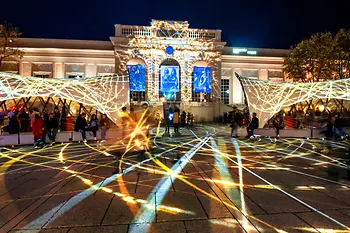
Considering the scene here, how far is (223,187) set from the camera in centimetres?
584

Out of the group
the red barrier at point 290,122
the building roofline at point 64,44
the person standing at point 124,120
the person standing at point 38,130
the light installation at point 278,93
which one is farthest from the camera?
the building roofline at point 64,44

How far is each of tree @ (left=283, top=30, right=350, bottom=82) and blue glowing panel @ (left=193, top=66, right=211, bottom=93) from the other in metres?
10.9

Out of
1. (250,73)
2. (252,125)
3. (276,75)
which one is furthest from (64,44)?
(276,75)

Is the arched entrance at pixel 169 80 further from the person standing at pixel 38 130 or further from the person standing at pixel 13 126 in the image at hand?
the person standing at pixel 38 130

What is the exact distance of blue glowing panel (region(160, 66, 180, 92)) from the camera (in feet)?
111

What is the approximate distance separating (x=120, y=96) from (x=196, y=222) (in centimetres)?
1518

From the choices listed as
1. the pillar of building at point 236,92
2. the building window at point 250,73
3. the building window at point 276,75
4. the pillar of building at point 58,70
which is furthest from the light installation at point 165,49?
the building window at point 276,75

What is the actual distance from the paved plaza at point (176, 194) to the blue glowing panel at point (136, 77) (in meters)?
24.1

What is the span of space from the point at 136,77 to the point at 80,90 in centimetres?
1722

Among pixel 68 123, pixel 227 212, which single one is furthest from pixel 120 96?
pixel 227 212

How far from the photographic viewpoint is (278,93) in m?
18.1

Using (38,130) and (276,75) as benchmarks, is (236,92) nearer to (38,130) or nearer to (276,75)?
(276,75)

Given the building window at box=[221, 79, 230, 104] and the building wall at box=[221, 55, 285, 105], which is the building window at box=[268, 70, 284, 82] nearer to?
the building wall at box=[221, 55, 285, 105]

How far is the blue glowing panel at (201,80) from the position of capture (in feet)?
114
